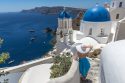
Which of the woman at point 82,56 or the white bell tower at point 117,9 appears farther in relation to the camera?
the white bell tower at point 117,9

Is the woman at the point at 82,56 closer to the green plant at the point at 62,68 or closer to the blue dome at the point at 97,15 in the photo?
the green plant at the point at 62,68

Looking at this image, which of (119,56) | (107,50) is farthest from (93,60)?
(119,56)

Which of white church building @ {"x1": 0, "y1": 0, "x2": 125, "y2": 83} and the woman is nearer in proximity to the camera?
white church building @ {"x1": 0, "y1": 0, "x2": 125, "y2": 83}

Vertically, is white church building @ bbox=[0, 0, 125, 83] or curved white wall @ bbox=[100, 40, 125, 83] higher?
curved white wall @ bbox=[100, 40, 125, 83]

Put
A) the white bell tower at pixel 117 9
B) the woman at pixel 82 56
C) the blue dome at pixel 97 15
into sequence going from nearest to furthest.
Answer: the woman at pixel 82 56 < the blue dome at pixel 97 15 < the white bell tower at pixel 117 9

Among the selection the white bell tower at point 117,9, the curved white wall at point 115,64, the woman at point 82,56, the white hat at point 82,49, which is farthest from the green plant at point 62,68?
the white bell tower at point 117,9

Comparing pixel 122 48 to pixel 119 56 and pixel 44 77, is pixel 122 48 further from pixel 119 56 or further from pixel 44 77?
pixel 44 77

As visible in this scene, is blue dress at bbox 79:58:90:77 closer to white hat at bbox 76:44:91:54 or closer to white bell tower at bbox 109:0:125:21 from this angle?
white hat at bbox 76:44:91:54

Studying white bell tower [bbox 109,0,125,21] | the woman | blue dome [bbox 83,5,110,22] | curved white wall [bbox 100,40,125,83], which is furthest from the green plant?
white bell tower [bbox 109,0,125,21]

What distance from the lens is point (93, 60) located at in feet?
38.8

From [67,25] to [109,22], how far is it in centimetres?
541

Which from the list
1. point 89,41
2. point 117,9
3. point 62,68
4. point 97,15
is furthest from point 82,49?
point 117,9

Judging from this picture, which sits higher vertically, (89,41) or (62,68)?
(62,68)

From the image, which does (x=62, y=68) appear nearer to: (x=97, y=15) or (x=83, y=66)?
(x=83, y=66)
